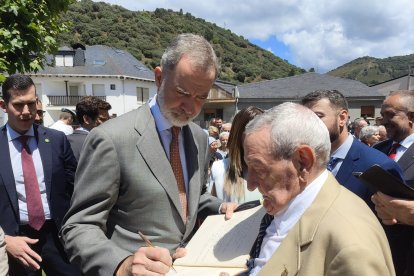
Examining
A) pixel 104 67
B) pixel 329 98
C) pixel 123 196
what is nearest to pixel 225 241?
pixel 123 196

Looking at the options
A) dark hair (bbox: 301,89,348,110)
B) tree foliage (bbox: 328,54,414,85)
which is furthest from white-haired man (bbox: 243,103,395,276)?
tree foliage (bbox: 328,54,414,85)

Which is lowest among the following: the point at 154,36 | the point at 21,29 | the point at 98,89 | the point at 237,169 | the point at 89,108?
the point at 237,169

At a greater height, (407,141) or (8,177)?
(407,141)

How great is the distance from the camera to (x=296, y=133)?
5.13 feet

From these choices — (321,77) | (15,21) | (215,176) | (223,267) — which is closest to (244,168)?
(215,176)

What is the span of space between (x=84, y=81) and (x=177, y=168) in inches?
1630

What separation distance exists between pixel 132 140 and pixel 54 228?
2.33 m

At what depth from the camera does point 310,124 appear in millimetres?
1580

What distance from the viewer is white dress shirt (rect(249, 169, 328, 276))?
5.16ft

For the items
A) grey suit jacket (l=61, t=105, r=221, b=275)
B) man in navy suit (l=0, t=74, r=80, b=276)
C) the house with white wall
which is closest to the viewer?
grey suit jacket (l=61, t=105, r=221, b=275)

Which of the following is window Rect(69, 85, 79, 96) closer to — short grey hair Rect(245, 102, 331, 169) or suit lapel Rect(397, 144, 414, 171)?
suit lapel Rect(397, 144, 414, 171)

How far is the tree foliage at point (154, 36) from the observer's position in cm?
6881

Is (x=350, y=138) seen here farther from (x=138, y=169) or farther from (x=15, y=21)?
(x=15, y=21)

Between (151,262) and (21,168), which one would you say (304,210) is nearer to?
(151,262)
